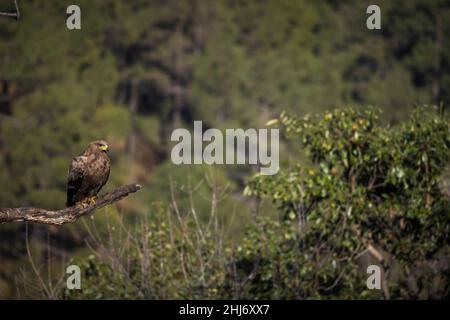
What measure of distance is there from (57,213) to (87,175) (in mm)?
2573

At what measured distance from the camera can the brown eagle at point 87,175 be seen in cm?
1258

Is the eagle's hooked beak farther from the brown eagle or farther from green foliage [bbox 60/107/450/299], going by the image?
green foliage [bbox 60/107/450/299]

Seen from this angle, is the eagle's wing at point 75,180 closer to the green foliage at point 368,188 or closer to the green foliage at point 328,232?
the green foliage at point 328,232

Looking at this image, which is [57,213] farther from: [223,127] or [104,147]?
[223,127]

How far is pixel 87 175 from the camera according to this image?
1258 centimetres

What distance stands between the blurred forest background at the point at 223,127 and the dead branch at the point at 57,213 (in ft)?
12.7

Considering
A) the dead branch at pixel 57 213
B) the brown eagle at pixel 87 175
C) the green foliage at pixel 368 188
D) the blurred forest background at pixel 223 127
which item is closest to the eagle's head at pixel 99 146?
the brown eagle at pixel 87 175

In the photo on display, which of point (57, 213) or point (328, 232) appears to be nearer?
point (57, 213)

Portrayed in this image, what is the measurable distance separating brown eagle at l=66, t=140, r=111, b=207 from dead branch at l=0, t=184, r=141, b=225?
2.03 metres

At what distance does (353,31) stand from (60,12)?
773 inches

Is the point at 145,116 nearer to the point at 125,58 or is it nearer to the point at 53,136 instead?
the point at 125,58

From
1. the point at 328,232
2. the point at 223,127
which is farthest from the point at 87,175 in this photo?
the point at 223,127

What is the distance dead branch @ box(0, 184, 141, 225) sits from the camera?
9663 millimetres

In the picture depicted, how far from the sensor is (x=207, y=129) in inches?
2160
